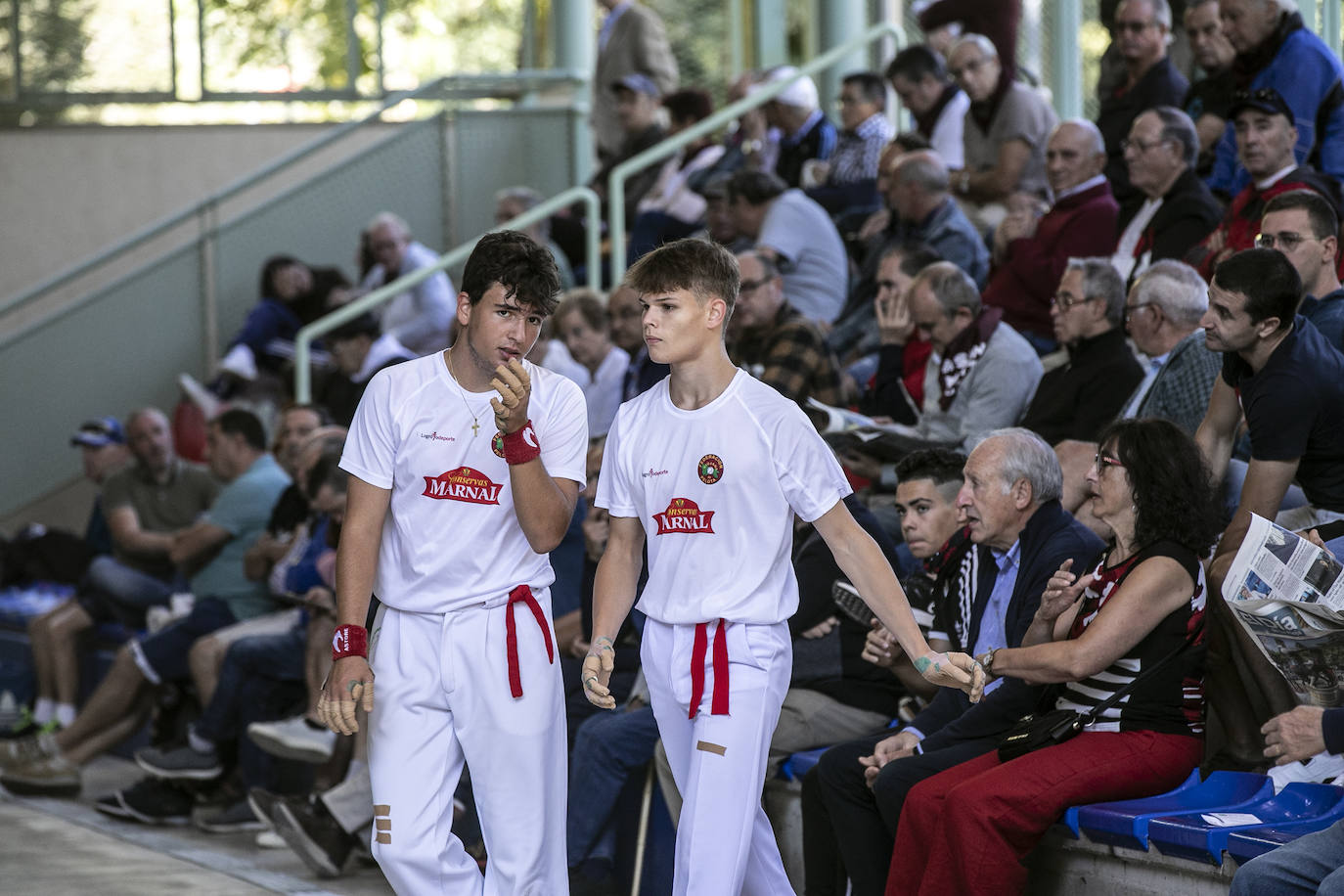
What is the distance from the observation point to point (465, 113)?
11695 millimetres

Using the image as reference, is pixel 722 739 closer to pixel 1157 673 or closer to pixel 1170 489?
pixel 1157 673

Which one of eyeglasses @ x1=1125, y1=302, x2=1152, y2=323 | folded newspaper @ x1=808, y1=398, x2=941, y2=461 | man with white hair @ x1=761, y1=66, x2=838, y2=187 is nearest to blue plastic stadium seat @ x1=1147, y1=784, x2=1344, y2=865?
eyeglasses @ x1=1125, y1=302, x2=1152, y2=323

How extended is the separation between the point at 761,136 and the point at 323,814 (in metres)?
5.51

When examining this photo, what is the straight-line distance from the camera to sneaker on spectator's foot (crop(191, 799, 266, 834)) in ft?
23.7

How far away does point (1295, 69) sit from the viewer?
7.02 metres

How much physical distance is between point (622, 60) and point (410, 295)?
2.45 m

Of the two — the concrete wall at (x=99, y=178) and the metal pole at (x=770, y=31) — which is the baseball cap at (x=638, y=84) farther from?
the concrete wall at (x=99, y=178)

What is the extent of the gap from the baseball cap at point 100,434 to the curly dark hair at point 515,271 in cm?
656

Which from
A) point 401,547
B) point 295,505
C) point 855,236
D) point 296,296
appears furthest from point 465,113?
point 401,547

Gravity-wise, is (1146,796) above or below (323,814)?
above

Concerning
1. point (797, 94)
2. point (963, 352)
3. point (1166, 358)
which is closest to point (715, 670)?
point (1166, 358)

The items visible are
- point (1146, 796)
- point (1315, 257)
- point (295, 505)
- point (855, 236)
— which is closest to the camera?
point (1146, 796)

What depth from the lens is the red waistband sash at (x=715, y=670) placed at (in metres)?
3.82

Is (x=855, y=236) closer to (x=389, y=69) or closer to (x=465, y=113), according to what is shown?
(x=465, y=113)
